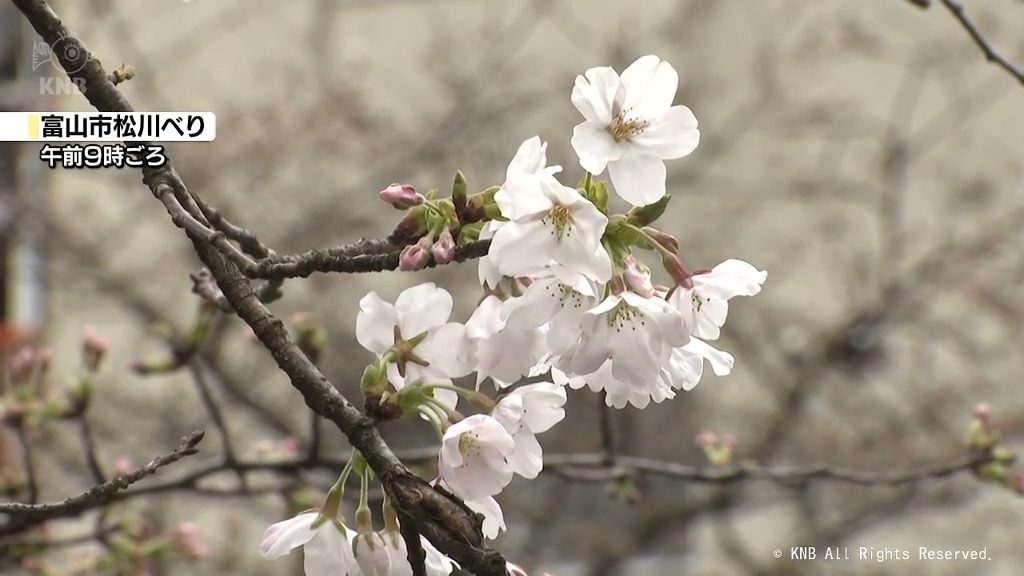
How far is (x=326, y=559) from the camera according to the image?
573mm

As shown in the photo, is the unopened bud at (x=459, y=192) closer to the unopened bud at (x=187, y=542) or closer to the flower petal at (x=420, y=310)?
the flower petal at (x=420, y=310)

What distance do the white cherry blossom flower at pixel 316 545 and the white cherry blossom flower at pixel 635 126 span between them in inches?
10.5

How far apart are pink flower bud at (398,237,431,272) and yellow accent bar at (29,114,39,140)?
59 cm

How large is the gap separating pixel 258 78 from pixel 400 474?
2.87 m

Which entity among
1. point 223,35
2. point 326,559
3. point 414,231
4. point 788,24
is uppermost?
point 223,35

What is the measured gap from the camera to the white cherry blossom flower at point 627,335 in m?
0.55

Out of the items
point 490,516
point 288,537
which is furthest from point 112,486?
point 490,516

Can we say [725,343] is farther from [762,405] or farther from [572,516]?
[572,516]

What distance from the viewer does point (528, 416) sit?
0.62m

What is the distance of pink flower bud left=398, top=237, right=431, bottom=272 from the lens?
1.78 feet

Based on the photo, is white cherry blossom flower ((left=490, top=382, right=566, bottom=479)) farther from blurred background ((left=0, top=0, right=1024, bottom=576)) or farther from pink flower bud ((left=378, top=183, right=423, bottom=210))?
blurred background ((left=0, top=0, right=1024, bottom=576))

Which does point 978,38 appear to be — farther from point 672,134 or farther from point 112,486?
point 112,486

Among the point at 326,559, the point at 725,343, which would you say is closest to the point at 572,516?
the point at 725,343

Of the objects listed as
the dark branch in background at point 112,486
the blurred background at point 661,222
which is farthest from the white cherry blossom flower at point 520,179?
the blurred background at point 661,222
